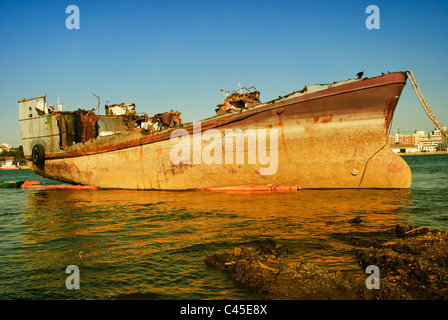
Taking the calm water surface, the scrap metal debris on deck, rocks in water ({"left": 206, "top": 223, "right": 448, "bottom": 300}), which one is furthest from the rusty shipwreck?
rocks in water ({"left": 206, "top": 223, "right": 448, "bottom": 300})

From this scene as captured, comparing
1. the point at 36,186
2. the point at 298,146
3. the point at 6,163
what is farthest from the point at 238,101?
the point at 6,163

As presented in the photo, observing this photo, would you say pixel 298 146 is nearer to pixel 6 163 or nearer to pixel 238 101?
pixel 238 101

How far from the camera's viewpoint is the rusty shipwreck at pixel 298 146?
11.3 metres

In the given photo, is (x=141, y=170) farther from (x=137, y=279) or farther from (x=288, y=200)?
(x=137, y=279)

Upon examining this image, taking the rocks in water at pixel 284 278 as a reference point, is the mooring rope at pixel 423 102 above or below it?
above

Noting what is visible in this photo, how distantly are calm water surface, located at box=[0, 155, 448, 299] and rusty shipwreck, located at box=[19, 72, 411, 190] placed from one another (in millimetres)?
866

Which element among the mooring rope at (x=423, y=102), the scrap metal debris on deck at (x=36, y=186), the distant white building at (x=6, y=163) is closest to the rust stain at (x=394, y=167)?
the mooring rope at (x=423, y=102)

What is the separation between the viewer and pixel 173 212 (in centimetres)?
939

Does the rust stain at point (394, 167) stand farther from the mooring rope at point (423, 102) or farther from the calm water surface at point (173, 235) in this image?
the mooring rope at point (423, 102)

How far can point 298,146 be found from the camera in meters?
11.9

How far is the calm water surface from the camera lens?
4.35m

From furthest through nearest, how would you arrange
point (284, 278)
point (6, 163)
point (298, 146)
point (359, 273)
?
point (6, 163), point (298, 146), point (359, 273), point (284, 278)

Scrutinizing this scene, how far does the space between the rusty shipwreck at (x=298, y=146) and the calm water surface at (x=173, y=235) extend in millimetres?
866

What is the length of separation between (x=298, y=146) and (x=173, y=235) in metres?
6.67
